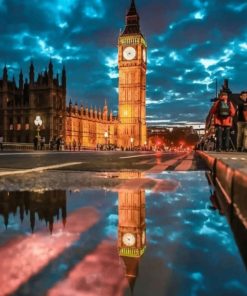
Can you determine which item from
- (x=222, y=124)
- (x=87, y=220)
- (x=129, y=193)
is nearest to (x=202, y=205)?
(x=129, y=193)

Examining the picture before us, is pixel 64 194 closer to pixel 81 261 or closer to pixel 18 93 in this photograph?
pixel 81 261

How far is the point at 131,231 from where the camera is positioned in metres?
3.61

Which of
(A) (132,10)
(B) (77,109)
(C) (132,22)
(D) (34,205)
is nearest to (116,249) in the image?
(D) (34,205)

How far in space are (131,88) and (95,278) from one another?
399 ft

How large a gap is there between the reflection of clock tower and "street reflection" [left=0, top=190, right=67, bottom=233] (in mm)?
113088

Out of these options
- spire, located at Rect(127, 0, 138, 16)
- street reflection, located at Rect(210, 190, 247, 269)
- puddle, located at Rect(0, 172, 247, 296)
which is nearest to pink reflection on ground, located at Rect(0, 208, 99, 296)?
puddle, located at Rect(0, 172, 247, 296)

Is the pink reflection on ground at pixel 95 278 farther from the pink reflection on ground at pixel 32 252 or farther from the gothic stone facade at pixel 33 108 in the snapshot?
the gothic stone facade at pixel 33 108

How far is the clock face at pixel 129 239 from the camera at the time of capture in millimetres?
3142

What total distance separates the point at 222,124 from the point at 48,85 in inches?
2835

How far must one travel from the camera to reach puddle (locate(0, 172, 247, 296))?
2230 millimetres

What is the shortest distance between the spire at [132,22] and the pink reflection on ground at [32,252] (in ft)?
411

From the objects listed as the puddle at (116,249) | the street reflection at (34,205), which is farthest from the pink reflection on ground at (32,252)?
the street reflection at (34,205)

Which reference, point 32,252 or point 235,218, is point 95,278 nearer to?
point 32,252

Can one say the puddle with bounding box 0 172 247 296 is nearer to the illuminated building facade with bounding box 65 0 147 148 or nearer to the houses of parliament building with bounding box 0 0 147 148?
the houses of parliament building with bounding box 0 0 147 148
